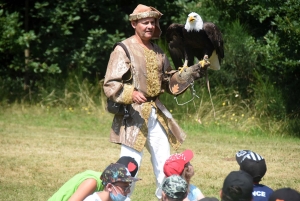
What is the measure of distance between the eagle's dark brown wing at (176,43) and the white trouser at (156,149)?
176 centimetres

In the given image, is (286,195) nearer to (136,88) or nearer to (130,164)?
(130,164)

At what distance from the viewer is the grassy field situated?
737 cm

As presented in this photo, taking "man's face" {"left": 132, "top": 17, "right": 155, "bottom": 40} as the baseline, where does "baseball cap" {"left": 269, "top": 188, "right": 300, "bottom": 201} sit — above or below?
below

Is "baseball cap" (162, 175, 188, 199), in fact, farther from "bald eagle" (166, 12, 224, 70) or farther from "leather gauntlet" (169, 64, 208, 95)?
"bald eagle" (166, 12, 224, 70)

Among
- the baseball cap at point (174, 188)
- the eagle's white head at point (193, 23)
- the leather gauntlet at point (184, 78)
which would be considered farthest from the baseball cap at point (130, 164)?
the eagle's white head at point (193, 23)

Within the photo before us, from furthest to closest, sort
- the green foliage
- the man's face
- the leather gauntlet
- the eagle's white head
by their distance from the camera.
Result: the green foliage < the eagle's white head < the leather gauntlet < the man's face

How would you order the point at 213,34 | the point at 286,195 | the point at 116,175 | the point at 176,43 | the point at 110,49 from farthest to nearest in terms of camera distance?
the point at 110,49
the point at 176,43
the point at 213,34
the point at 116,175
the point at 286,195

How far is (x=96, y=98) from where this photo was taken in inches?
510

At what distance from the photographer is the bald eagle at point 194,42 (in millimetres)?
7082

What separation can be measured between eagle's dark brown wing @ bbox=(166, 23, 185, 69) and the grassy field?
1.42 metres

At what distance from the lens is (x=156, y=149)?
18.1 ft

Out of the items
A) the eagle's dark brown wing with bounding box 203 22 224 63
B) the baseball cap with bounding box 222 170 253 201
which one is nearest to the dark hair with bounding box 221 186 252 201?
the baseball cap with bounding box 222 170 253 201

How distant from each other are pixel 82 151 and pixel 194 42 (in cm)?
290

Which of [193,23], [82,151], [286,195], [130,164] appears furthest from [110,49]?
[286,195]
